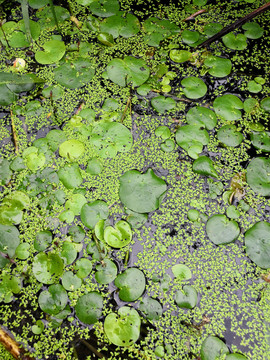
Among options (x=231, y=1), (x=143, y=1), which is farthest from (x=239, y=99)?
(x=143, y=1)

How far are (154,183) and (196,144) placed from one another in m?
0.36

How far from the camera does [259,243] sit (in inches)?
54.7

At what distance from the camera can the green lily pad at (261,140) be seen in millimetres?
1641

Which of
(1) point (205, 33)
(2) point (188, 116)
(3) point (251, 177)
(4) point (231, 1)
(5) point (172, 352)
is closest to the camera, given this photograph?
(5) point (172, 352)

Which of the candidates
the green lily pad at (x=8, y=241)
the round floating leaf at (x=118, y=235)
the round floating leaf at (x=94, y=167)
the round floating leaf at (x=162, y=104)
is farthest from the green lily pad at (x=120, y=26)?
the green lily pad at (x=8, y=241)

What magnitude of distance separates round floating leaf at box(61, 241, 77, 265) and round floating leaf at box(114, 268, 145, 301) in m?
0.25

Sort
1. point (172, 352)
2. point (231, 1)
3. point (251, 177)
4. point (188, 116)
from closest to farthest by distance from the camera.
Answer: point (172, 352)
point (251, 177)
point (188, 116)
point (231, 1)

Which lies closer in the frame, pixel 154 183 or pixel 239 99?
pixel 154 183

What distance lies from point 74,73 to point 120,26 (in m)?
0.50

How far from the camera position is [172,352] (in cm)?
127

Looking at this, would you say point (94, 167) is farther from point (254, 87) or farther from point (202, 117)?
point (254, 87)

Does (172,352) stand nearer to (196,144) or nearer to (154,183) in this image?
(154,183)

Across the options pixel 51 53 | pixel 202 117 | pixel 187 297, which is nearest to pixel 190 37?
pixel 202 117

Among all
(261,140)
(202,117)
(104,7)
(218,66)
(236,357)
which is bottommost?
(236,357)
